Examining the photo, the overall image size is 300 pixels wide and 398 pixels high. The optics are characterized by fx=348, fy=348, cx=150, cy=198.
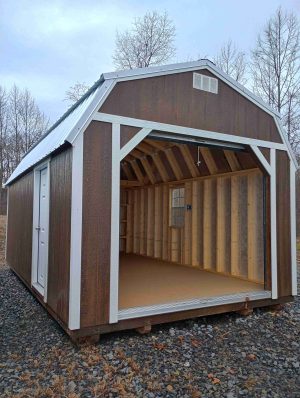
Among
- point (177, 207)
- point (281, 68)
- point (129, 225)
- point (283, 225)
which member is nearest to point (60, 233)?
point (283, 225)

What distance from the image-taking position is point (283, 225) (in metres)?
5.31

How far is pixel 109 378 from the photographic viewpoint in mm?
3168

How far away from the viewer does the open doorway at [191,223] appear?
212 inches

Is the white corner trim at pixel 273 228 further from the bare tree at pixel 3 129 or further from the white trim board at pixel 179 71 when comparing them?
the bare tree at pixel 3 129

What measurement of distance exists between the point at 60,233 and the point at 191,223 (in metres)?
4.09

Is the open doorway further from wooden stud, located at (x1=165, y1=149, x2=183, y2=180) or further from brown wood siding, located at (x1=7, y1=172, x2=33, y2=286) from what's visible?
brown wood siding, located at (x1=7, y1=172, x2=33, y2=286)

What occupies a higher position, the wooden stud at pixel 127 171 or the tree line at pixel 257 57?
the tree line at pixel 257 57

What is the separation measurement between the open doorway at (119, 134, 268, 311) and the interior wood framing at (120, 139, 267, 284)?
0.06 feet

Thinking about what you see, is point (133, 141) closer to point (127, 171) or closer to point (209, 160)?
point (209, 160)

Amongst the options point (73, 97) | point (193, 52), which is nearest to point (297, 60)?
point (193, 52)

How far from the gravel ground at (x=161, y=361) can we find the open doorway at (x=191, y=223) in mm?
449

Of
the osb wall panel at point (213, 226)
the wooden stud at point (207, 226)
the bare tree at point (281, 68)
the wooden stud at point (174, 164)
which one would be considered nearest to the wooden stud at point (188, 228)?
the osb wall panel at point (213, 226)

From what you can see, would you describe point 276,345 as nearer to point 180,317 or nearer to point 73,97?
point 180,317

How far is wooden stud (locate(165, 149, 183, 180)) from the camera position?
784 cm
